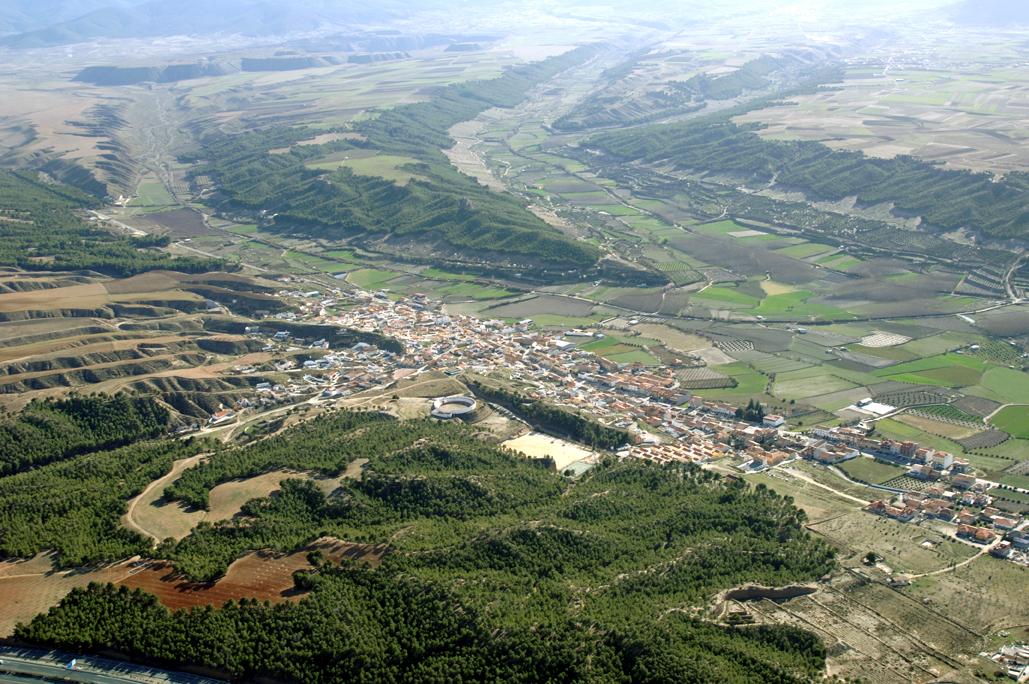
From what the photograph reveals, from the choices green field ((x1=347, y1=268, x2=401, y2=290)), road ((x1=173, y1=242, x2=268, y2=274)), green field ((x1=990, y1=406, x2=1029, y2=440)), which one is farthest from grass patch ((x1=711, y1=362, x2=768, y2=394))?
road ((x1=173, y1=242, x2=268, y2=274))

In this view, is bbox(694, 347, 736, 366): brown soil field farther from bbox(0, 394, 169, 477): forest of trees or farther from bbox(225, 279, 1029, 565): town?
bbox(0, 394, 169, 477): forest of trees

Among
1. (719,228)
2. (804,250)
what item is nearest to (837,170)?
(719,228)

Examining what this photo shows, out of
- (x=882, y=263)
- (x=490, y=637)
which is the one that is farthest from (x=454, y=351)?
(x=882, y=263)

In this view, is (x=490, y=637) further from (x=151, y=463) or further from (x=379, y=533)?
(x=151, y=463)

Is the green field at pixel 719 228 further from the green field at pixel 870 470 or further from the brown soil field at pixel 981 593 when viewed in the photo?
the brown soil field at pixel 981 593

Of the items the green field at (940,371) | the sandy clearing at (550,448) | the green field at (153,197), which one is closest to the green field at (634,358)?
the sandy clearing at (550,448)

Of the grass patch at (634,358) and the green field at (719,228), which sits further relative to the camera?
the green field at (719,228)

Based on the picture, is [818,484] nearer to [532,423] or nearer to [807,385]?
[807,385]
